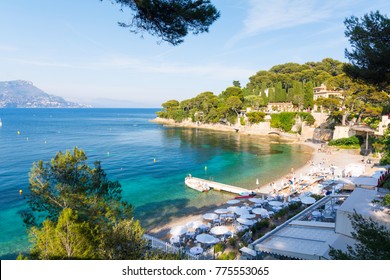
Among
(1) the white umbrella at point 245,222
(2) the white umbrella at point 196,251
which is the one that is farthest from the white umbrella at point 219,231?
(2) the white umbrella at point 196,251

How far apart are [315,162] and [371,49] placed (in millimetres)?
25045

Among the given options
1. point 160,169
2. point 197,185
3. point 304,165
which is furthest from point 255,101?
point 197,185

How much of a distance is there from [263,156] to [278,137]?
18.2 meters

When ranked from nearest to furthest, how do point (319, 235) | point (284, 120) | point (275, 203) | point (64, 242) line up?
point (64, 242)
point (319, 235)
point (275, 203)
point (284, 120)

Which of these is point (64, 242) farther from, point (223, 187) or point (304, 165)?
point (304, 165)

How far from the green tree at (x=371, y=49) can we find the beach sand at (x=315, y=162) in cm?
1151

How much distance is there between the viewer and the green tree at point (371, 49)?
8102mm

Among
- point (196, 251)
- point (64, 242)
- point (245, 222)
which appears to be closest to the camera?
point (64, 242)

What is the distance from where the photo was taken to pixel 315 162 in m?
31.3

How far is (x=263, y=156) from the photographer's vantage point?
119 feet

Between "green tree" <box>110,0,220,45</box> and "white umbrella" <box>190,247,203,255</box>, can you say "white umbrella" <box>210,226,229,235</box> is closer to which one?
"white umbrella" <box>190,247,203,255</box>

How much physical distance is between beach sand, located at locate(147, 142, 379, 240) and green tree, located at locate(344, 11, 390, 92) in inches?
453
